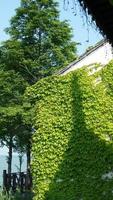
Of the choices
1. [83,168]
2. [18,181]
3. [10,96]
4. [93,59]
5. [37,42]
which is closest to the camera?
[83,168]

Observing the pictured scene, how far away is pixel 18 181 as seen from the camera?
30.0 metres

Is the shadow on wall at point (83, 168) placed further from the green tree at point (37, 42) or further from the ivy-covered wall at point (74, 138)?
the green tree at point (37, 42)

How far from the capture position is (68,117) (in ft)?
60.4

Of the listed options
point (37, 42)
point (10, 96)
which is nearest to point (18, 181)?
point (10, 96)

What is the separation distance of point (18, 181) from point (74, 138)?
40.8ft

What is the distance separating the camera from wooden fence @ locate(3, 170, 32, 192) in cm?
2897

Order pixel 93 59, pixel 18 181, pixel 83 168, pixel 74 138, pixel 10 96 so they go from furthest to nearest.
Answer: pixel 10 96
pixel 18 181
pixel 93 59
pixel 74 138
pixel 83 168

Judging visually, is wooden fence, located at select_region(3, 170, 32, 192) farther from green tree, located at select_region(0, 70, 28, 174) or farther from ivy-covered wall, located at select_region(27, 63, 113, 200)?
ivy-covered wall, located at select_region(27, 63, 113, 200)

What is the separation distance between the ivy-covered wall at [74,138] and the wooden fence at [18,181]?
9874mm

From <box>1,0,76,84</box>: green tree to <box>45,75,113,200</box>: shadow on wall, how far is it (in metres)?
19.1

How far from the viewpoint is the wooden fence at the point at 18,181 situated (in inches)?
1141

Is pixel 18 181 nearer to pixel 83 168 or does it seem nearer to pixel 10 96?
pixel 10 96

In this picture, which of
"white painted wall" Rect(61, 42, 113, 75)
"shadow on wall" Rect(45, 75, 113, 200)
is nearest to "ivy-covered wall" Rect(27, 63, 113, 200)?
Result: "shadow on wall" Rect(45, 75, 113, 200)

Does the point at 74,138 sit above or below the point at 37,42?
below
